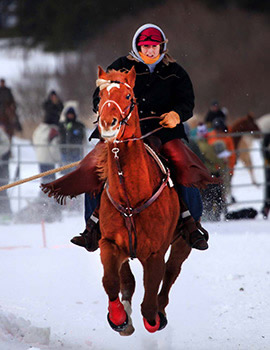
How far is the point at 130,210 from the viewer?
520 cm

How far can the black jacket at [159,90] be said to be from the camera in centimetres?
570

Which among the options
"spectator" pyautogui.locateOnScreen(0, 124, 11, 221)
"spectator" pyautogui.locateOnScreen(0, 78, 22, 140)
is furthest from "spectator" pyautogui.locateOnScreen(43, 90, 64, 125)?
"spectator" pyautogui.locateOnScreen(0, 78, 22, 140)

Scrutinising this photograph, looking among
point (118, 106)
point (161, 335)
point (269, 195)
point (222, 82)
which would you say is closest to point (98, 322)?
point (161, 335)

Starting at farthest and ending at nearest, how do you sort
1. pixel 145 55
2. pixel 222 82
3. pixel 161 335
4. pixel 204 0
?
1. pixel 222 82
2. pixel 204 0
3. pixel 161 335
4. pixel 145 55

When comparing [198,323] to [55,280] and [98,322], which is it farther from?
[55,280]

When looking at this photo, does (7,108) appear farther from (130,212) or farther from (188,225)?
(130,212)

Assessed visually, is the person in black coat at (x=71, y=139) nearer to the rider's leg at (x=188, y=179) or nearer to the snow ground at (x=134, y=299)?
the snow ground at (x=134, y=299)

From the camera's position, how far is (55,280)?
344 inches

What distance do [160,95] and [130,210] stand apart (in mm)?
1000

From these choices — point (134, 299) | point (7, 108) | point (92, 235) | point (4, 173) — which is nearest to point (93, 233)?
point (92, 235)

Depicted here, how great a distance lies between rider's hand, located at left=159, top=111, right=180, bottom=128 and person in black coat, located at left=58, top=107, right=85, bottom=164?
7.56 metres

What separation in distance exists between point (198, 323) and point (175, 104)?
2.48m

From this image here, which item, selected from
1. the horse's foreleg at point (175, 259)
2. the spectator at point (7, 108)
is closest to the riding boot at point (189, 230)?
the horse's foreleg at point (175, 259)

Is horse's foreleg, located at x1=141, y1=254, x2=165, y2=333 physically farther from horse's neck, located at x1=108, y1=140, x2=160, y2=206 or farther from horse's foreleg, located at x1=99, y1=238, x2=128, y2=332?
horse's neck, located at x1=108, y1=140, x2=160, y2=206
